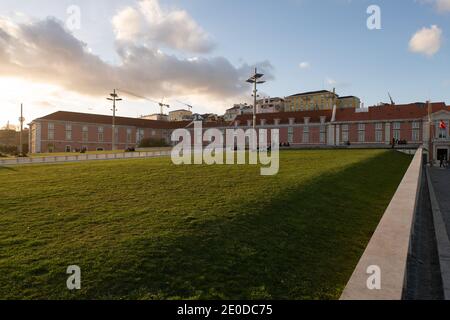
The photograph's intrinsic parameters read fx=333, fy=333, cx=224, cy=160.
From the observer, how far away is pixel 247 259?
5.36 m

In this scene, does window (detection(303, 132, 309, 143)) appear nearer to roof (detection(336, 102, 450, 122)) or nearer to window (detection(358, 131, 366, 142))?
roof (detection(336, 102, 450, 122))

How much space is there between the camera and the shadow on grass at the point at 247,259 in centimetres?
440

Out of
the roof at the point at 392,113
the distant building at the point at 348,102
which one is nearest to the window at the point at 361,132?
the roof at the point at 392,113

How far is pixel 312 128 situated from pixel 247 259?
67.4 metres

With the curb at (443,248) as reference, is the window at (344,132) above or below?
above

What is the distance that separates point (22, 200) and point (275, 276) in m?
7.78

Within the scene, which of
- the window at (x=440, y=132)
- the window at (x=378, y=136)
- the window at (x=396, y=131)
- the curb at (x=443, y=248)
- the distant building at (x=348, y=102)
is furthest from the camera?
the distant building at (x=348, y=102)

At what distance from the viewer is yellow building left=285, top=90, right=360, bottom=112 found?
122 metres

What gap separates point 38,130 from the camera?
7406cm

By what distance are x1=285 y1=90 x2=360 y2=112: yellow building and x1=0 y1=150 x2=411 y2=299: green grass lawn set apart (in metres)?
116

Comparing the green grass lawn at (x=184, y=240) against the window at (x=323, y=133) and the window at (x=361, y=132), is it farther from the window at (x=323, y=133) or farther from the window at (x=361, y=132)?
the window at (x=323, y=133)

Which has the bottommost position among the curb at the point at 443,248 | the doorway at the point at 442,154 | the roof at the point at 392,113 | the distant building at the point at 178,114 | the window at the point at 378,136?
the curb at the point at 443,248

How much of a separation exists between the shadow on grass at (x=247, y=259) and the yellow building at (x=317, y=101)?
118 m

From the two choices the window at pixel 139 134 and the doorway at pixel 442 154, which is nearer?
the doorway at pixel 442 154
